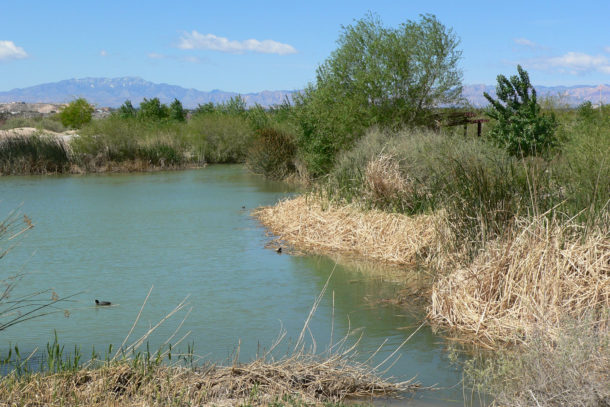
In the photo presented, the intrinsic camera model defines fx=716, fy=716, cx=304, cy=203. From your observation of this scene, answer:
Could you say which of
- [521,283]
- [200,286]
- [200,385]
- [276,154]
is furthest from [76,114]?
[200,385]

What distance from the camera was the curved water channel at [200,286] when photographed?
6422mm

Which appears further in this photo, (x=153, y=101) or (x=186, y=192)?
(x=153, y=101)

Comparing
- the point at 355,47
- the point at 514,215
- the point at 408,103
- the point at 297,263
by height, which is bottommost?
the point at 297,263

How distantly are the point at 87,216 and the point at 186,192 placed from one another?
15.7ft

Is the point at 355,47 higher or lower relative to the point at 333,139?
higher

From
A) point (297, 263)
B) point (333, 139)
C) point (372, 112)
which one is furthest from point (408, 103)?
point (297, 263)

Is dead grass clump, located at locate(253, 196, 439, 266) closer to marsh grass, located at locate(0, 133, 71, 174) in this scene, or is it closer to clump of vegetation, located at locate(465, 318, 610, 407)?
clump of vegetation, located at locate(465, 318, 610, 407)

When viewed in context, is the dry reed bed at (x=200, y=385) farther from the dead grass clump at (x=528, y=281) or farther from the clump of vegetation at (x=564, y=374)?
the dead grass clump at (x=528, y=281)

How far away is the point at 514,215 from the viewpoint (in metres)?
7.09

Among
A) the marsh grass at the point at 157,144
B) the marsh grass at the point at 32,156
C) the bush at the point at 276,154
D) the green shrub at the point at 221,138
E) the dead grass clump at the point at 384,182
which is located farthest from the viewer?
the green shrub at the point at 221,138

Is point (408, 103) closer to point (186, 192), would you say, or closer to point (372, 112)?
point (372, 112)

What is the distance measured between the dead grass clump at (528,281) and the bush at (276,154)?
17.0 m

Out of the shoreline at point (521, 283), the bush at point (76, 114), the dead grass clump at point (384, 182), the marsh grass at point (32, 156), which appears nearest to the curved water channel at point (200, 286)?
the shoreline at point (521, 283)

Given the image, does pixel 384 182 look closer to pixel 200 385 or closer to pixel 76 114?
pixel 200 385
